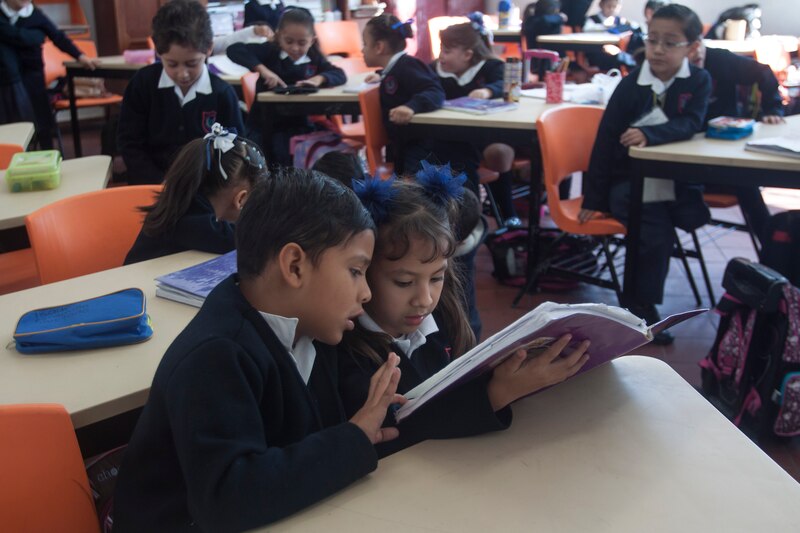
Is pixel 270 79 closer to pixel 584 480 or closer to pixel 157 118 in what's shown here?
pixel 157 118

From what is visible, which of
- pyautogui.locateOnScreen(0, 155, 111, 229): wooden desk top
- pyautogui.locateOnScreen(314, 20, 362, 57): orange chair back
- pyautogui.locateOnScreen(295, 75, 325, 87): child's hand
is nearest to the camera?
pyautogui.locateOnScreen(0, 155, 111, 229): wooden desk top

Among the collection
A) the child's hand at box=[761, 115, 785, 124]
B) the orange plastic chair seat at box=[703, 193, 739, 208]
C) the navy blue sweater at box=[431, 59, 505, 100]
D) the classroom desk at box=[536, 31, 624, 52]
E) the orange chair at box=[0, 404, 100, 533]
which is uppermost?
the classroom desk at box=[536, 31, 624, 52]

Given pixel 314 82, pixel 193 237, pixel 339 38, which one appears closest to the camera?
pixel 193 237

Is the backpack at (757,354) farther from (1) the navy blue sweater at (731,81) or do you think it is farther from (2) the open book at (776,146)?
(1) the navy blue sweater at (731,81)

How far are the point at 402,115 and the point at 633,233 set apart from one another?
1.08 metres

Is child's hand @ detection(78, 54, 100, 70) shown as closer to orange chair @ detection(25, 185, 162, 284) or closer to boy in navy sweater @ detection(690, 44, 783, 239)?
orange chair @ detection(25, 185, 162, 284)

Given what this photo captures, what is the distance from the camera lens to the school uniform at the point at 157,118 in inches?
114

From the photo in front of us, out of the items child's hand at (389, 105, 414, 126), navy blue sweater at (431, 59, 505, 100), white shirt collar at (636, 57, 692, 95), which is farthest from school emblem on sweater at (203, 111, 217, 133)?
white shirt collar at (636, 57, 692, 95)

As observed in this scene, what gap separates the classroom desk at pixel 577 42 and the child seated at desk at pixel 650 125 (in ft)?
10.5

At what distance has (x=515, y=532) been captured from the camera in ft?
2.75

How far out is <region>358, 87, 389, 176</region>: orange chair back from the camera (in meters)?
3.36

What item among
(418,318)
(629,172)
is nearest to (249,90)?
(629,172)

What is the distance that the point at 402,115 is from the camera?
327 cm

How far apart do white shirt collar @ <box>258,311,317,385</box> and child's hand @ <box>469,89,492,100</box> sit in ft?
8.75
